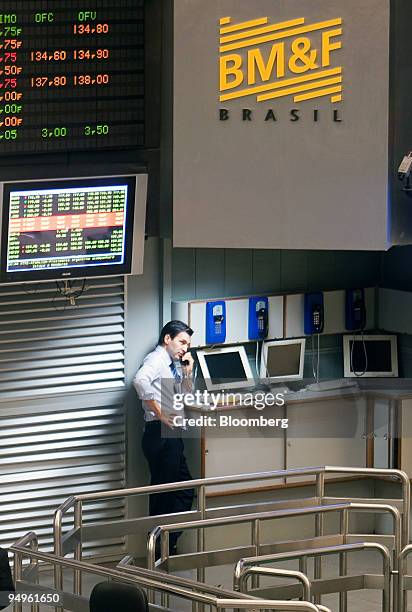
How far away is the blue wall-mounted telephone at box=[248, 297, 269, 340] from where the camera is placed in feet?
33.8

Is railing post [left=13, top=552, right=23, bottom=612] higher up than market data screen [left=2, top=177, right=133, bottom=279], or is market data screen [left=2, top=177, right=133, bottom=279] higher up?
market data screen [left=2, top=177, right=133, bottom=279]

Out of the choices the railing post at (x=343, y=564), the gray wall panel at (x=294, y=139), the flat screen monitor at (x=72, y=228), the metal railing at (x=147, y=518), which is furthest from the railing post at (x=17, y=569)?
the gray wall panel at (x=294, y=139)

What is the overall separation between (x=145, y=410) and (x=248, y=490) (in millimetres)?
941

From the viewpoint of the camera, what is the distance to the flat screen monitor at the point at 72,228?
8.59m

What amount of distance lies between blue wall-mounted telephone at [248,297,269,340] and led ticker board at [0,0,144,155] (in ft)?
6.89

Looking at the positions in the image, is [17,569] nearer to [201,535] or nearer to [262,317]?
[201,535]

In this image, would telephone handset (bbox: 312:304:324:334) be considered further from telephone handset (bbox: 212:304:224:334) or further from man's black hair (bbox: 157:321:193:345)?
man's black hair (bbox: 157:321:193:345)

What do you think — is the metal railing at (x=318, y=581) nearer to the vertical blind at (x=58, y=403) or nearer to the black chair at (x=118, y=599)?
the black chair at (x=118, y=599)

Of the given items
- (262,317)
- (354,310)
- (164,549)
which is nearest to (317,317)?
(354,310)

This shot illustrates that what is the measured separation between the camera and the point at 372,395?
9.91m

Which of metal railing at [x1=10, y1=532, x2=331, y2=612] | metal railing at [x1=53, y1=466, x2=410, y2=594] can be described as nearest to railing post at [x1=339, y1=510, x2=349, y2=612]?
metal railing at [x1=53, y1=466, x2=410, y2=594]

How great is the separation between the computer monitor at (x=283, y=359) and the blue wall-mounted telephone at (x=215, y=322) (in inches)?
16.7

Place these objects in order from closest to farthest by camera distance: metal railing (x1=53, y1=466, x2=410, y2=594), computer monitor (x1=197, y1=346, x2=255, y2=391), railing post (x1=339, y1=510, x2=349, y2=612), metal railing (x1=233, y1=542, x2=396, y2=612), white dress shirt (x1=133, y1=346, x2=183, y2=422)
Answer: metal railing (x1=233, y1=542, x2=396, y2=612) → metal railing (x1=53, y1=466, x2=410, y2=594) → railing post (x1=339, y1=510, x2=349, y2=612) → white dress shirt (x1=133, y1=346, x2=183, y2=422) → computer monitor (x1=197, y1=346, x2=255, y2=391)

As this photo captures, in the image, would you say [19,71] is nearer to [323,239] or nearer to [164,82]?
[164,82]
